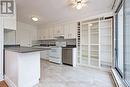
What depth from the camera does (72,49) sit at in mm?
4859

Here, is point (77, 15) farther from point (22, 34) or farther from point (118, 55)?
point (22, 34)

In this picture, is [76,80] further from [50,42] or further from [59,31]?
[50,42]

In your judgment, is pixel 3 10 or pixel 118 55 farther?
pixel 118 55

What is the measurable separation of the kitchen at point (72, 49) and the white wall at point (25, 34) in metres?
1.58

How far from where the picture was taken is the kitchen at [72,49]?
2666 mm

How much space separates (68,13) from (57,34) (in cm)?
165

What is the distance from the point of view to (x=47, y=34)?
A: 6.62m

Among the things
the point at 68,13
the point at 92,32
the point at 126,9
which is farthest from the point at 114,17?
the point at 68,13

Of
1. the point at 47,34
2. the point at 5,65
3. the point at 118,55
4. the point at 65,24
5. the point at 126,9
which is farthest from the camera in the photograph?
the point at 47,34

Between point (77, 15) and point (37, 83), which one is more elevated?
point (77, 15)

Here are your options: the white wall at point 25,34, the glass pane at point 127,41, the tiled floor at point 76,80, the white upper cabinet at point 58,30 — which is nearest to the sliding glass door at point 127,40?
the glass pane at point 127,41

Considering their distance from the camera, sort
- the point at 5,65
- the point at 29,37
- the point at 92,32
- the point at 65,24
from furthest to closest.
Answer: the point at 29,37, the point at 65,24, the point at 92,32, the point at 5,65

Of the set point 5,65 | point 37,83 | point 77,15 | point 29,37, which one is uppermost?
point 77,15

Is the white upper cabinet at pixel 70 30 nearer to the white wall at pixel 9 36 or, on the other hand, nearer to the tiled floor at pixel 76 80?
the tiled floor at pixel 76 80
